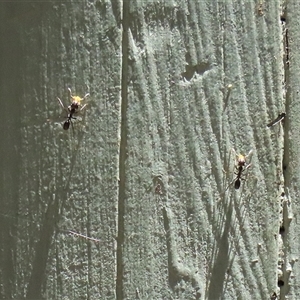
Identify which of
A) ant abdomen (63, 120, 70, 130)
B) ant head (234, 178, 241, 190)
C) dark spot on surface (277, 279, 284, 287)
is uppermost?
ant abdomen (63, 120, 70, 130)

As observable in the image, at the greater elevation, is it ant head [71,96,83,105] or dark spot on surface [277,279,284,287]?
ant head [71,96,83,105]

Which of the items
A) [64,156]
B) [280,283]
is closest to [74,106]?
[64,156]

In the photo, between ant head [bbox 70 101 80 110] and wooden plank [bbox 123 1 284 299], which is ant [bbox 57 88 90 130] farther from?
wooden plank [bbox 123 1 284 299]

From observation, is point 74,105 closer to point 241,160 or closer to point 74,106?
point 74,106

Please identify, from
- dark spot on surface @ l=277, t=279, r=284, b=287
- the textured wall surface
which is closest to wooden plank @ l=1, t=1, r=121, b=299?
the textured wall surface

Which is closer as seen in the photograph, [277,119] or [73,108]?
[73,108]

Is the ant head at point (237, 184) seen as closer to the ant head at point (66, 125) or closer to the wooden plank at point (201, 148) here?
the wooden plank at point (201, 148)

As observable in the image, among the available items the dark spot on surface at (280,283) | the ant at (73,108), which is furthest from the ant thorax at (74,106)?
the dark spot on surface at (280,283)

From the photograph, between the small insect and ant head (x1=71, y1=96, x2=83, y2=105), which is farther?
the small insect

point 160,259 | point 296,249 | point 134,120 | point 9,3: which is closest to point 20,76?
point 9,3
